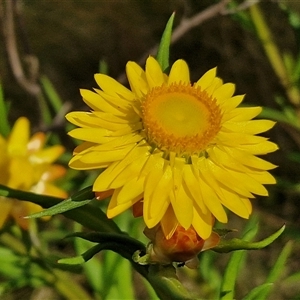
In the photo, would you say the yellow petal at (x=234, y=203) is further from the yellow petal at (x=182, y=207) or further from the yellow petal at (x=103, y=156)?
the yellow petal at (x=103, y=156)

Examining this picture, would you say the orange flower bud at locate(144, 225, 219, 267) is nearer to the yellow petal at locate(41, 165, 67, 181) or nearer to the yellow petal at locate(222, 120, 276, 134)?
the yellow petal at locate(222, 120, 276, 134)

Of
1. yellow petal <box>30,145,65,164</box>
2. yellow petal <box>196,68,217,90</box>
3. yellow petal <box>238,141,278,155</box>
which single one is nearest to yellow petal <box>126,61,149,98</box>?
yellow petal <box>196,68,217,90</box>

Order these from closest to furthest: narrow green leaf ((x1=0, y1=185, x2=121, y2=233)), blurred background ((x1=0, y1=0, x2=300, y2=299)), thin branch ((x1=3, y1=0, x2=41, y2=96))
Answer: narrow green leaf ((x1=0, y1=185, x2=121, y2=233))
thin branch ((x1=3, y1=0, x2=41, y2=96))
blurred background ((x1=0, y1=0, x2=300, y2=299))

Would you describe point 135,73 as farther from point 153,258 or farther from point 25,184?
point 25,184

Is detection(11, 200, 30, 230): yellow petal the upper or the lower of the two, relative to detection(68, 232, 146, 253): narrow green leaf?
lower

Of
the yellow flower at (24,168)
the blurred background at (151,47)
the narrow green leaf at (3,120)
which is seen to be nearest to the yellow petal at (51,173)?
the yellow flower at (24,168)

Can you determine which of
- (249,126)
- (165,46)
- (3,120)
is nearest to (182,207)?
(249,126)
